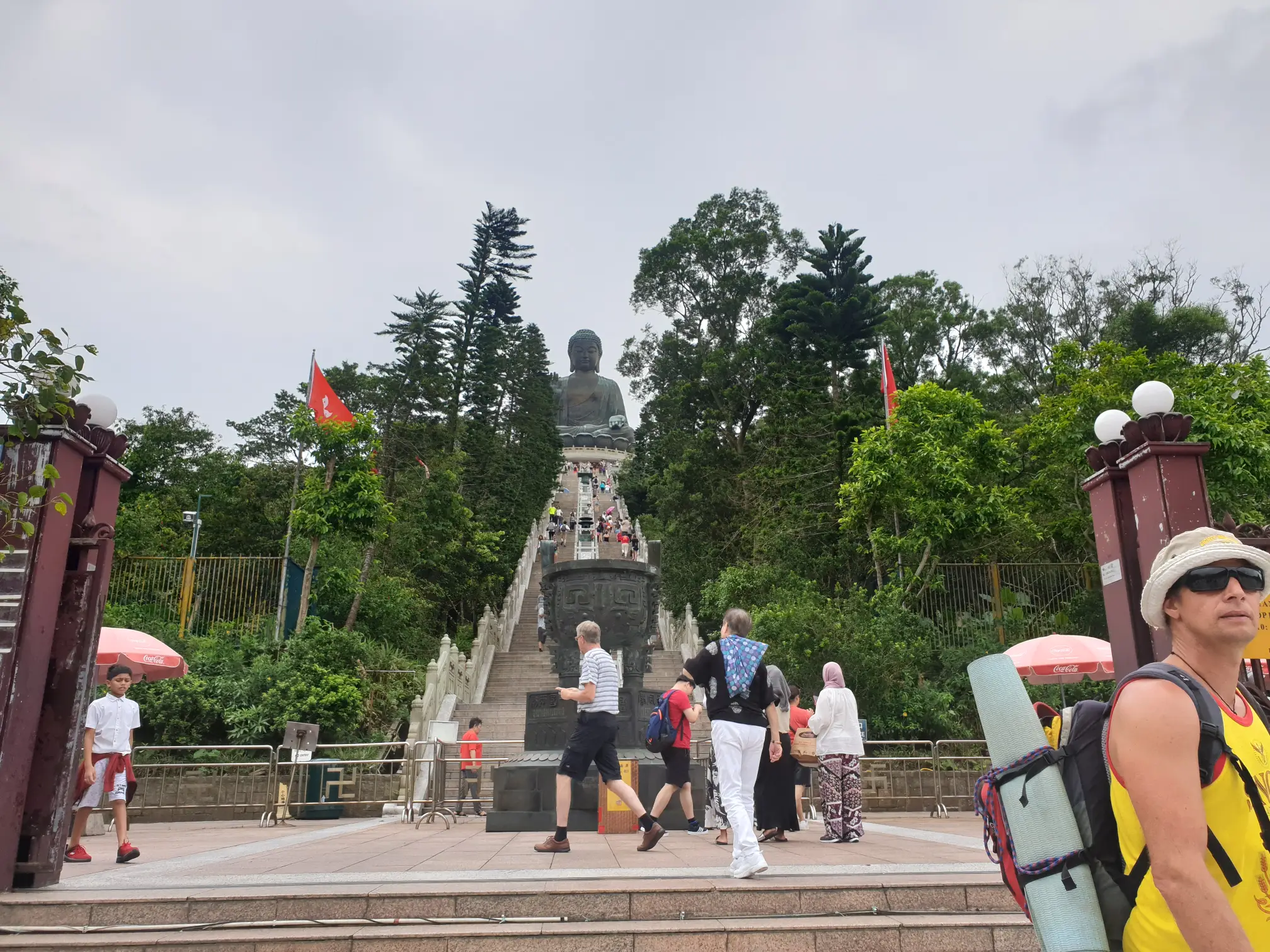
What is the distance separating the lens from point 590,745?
5.73 m

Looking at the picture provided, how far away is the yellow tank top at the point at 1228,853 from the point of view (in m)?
1.59

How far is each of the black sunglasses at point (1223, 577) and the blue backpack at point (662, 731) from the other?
4836mm

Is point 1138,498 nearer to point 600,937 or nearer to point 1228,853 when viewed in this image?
point 600,937

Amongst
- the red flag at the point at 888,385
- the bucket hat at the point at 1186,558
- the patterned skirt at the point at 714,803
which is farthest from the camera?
the red flag at the point at 888,385

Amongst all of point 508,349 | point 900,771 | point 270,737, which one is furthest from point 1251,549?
point 508,349

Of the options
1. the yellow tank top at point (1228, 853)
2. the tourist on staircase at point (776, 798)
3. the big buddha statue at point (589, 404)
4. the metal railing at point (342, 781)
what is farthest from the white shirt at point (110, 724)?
the big buddha statue at point (589, 404)

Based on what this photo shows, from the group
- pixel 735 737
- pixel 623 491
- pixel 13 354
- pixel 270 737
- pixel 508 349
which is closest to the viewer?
pixel 13 354

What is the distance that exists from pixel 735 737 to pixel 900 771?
7645 mm

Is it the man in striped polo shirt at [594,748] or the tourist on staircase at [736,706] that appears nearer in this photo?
the tourist on staircase at [736,706]

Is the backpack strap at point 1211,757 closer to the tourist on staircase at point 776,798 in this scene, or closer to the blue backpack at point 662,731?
the blue backpack at point 662,731

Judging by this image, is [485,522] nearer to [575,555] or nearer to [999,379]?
[575,555]

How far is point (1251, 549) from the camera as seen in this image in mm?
1777

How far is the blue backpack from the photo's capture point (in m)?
6.29

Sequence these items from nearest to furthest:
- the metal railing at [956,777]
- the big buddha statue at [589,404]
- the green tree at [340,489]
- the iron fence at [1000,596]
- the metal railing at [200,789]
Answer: the metal railing at [956,777] → the metal railing at [200,789] → the iron fence at [1000,596] → the green tree at [340,489] → the big buddha statue at [589,404]
